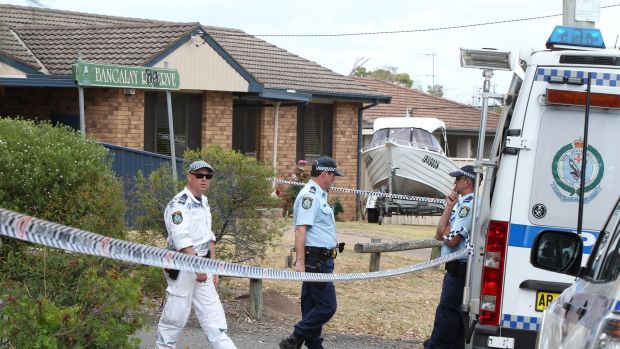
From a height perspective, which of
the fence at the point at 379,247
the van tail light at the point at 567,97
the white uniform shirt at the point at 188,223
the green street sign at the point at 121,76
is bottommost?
the fence at the point at 379,247

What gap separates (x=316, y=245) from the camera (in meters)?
8.71

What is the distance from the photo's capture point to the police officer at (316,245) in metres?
8.66

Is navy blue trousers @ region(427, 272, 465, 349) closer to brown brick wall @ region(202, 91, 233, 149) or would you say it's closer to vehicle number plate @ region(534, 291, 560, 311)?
vehicle number plate @ region(534, 291, 560, 311)

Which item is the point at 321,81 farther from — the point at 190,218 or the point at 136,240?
the point at 190,218

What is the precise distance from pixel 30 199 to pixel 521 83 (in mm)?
4555

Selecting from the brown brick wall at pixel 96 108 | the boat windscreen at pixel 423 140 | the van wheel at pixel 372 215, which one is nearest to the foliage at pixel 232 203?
the brown brick wall at pixel 96 108

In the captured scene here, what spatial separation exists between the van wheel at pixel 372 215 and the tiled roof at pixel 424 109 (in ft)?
37.3

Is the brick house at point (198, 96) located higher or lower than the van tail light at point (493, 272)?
higher

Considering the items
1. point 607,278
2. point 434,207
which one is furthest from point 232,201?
point 434,207

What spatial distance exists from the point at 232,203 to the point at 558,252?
A: 5.85m

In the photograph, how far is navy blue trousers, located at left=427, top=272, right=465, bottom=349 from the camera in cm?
848

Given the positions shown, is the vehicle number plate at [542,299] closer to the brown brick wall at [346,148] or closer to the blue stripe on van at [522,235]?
the blue stripe on van at [522,235]

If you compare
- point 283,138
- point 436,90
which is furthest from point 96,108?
point 436,90

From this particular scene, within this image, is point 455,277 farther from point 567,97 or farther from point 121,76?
point 121,76
